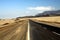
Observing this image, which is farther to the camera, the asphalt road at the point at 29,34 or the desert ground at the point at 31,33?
the desert ground at the point at 31,33

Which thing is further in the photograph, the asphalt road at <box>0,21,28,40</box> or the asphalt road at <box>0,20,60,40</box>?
the asphalt road at <box>0,21,28,40</box>

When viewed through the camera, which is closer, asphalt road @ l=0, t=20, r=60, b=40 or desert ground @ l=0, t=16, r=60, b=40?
asphalt road @ l=0, t=20, r=60, b=40

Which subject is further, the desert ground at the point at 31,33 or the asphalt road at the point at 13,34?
the asphalt road at the point at 13,34

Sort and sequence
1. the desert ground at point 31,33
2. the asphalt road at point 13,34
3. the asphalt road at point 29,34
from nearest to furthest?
the asphalt road at point 29,34
the desert ground at point 31,33
the asphalt road at point 13,34

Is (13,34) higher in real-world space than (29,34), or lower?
lower

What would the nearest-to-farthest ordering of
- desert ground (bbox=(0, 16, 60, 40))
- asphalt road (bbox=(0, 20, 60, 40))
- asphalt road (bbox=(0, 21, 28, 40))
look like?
asphalt road (bbox=(0, 20, 60, 40)) → desert ground (bbox=(0, 16, 60, 40)) → asphalt road (bbox=(0, 21, 28, 40))

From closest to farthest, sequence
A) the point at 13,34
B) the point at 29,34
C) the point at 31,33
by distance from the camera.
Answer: the point at 29,34 < the point at 31,33 < the point at 13,34

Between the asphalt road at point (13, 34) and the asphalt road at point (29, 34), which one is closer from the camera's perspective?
the asphalt road at point (29, 34)

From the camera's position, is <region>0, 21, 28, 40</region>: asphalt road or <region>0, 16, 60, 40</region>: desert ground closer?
<region>0, 16, 60, 40</region>: desert ground

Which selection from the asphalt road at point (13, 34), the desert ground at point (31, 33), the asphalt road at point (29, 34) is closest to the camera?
the asphalt road at point (29, 34)

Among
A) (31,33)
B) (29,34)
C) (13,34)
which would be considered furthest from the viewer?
(13,34)

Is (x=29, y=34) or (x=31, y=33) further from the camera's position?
(x=31, y=33)

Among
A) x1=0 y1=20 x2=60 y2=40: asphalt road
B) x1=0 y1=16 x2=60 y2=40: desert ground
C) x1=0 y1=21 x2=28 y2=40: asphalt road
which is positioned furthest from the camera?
x1=0 y1=21 x2=28 y2=40: asphalt road
